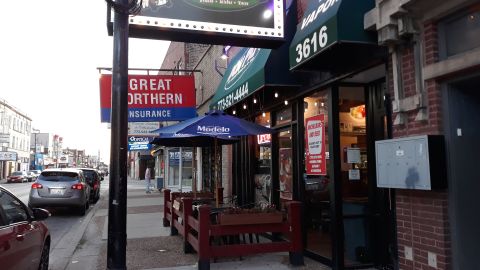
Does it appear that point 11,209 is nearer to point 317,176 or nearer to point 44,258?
point 44,258

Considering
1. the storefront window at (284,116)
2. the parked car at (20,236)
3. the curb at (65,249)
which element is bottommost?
the curb at (65,249)

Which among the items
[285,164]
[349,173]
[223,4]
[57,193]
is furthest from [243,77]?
[57,193]

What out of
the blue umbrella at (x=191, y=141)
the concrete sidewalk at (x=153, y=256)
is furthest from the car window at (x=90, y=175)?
the blue umbrella at (x=191, y=141)

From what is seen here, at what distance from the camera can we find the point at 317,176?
7.96 m

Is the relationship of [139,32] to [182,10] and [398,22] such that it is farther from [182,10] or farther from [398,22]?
[398,22]

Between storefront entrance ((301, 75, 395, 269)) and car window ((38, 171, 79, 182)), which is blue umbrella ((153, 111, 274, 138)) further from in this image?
car window ((38, 171, 79, 182))

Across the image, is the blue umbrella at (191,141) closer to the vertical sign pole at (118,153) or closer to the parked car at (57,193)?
the vertical sign pole at (118,153)

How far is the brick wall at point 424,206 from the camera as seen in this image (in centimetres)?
479

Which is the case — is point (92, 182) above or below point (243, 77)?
below

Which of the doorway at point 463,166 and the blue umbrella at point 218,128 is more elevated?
the blue umbrella at point 218,128

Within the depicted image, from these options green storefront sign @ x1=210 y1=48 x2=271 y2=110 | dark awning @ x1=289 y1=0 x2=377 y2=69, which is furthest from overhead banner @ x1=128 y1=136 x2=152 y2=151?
dark awning @ x1=289 y1=0 x2=377 y2=69

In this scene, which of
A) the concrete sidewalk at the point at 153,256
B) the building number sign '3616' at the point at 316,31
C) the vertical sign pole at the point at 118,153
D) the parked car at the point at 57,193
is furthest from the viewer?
the parked car at the point at 57,193

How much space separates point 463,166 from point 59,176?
584 inches

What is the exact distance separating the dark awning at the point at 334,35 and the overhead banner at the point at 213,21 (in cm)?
78
